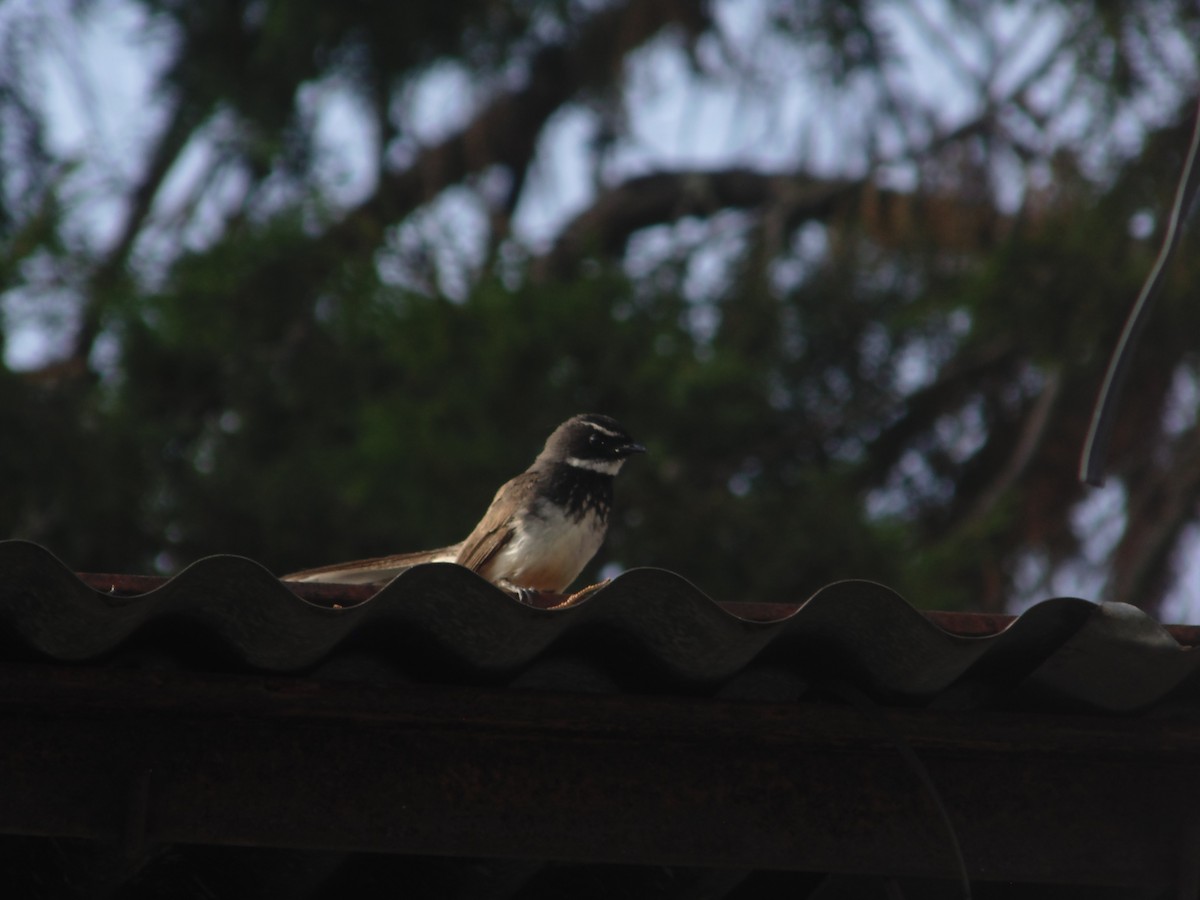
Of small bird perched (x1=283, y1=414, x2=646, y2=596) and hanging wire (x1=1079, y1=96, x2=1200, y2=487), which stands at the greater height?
hanging wire (x1=1079, y1=96, x2=1200, y2=487)

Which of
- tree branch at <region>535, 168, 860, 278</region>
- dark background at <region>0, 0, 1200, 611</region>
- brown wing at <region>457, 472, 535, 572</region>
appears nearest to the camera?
brown wing at <region>457, 472, 535, 572</region>

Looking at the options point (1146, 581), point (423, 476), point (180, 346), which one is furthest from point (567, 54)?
point (1146, 581)

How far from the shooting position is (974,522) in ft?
45.4

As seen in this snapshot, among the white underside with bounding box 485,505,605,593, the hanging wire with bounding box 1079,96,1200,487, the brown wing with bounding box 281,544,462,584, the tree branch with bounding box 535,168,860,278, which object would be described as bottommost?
the white underside with bounding box 485,505,605,593

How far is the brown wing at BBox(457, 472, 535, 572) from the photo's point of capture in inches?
294

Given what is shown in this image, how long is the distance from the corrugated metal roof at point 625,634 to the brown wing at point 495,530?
3.79 m

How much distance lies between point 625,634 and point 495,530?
4.11 m

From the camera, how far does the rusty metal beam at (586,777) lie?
3348mm

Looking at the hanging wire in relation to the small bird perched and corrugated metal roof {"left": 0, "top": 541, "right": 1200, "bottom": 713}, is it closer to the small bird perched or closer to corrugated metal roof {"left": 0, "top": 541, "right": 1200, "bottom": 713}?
corrugated metal roof {"left": 0, "top": 541, "right": 1200, "bottom": 713}

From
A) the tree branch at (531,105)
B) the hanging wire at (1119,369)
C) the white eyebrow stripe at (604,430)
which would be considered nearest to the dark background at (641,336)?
the tree branch at (531,105)

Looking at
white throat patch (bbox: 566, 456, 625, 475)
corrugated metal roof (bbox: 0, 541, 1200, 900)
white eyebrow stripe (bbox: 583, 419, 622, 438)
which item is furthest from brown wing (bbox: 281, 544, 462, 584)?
corrugated metal roof (bbox: 0, 541, 1200, 900)

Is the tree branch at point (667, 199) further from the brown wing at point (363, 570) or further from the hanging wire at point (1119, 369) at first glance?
the hanging wire at point (1119, 369)

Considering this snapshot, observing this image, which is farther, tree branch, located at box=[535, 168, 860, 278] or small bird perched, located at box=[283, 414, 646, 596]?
tree branch, located at box=[535, 168, 860, 278]

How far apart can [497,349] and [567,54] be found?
251 inches
